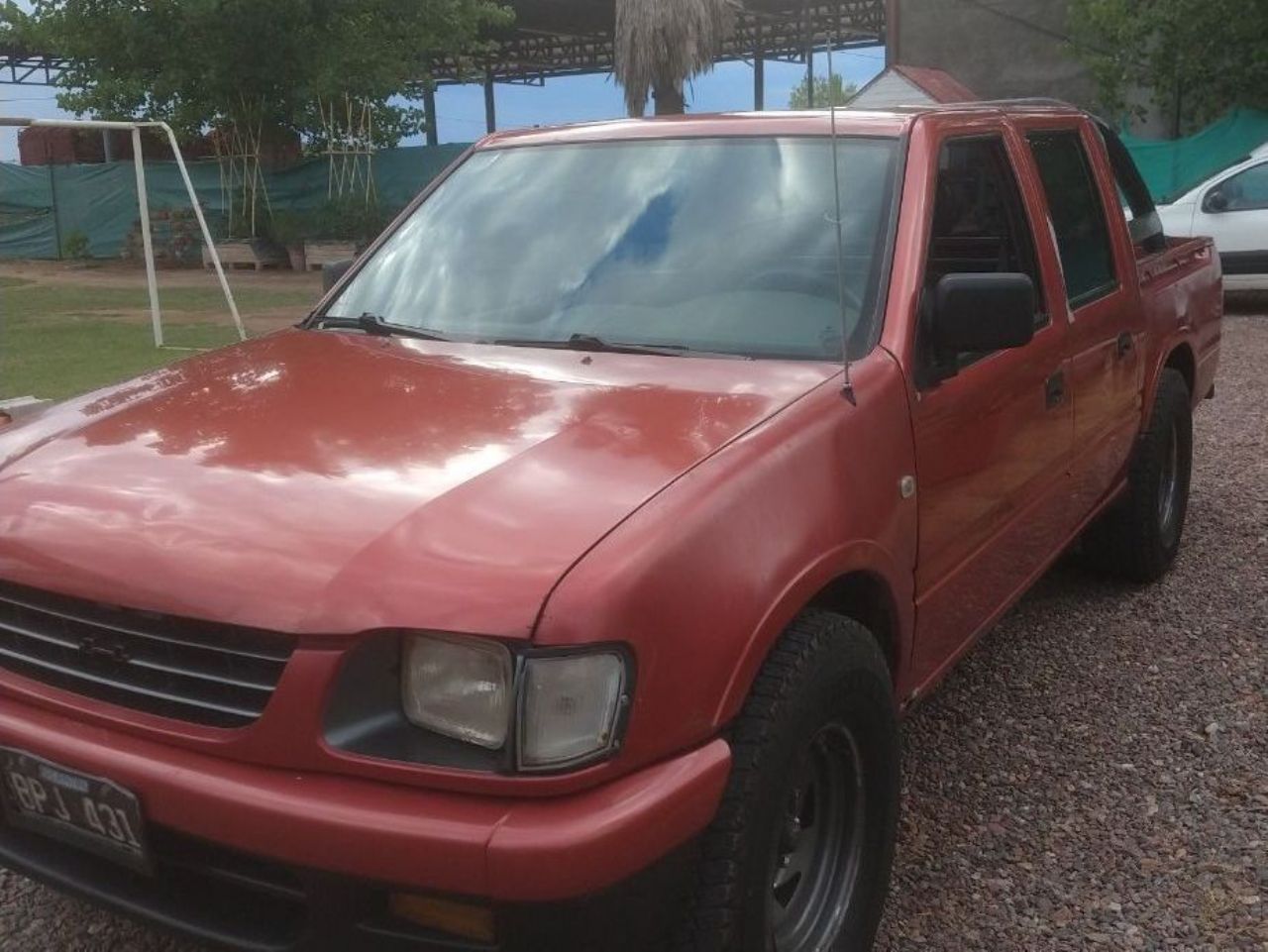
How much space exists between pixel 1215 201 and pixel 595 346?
1229 centimetres

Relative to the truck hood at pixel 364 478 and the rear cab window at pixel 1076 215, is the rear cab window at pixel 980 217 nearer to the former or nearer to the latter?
the rear cab window at pixel 1076 215

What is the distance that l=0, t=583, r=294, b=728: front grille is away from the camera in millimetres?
1971

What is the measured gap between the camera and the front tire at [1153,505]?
4594 mm

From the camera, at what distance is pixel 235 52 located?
21.5 meters

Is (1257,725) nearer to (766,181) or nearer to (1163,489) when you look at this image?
(1163,489)

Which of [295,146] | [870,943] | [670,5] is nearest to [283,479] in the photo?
[870,943]

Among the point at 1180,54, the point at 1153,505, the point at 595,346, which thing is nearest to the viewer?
the point at 595,346

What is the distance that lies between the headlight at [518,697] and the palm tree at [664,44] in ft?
64.2

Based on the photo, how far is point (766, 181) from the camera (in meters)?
3.15

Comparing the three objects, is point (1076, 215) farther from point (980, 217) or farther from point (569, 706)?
point (569, 706)

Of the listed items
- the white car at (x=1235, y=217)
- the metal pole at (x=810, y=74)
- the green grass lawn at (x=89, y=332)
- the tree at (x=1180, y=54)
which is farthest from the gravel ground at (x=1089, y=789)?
the tree at (x=1180, y=54)

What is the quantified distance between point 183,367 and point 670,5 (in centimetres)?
1908

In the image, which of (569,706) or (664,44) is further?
(664,44)

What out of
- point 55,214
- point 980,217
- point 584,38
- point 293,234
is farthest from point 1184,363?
point 584,38
